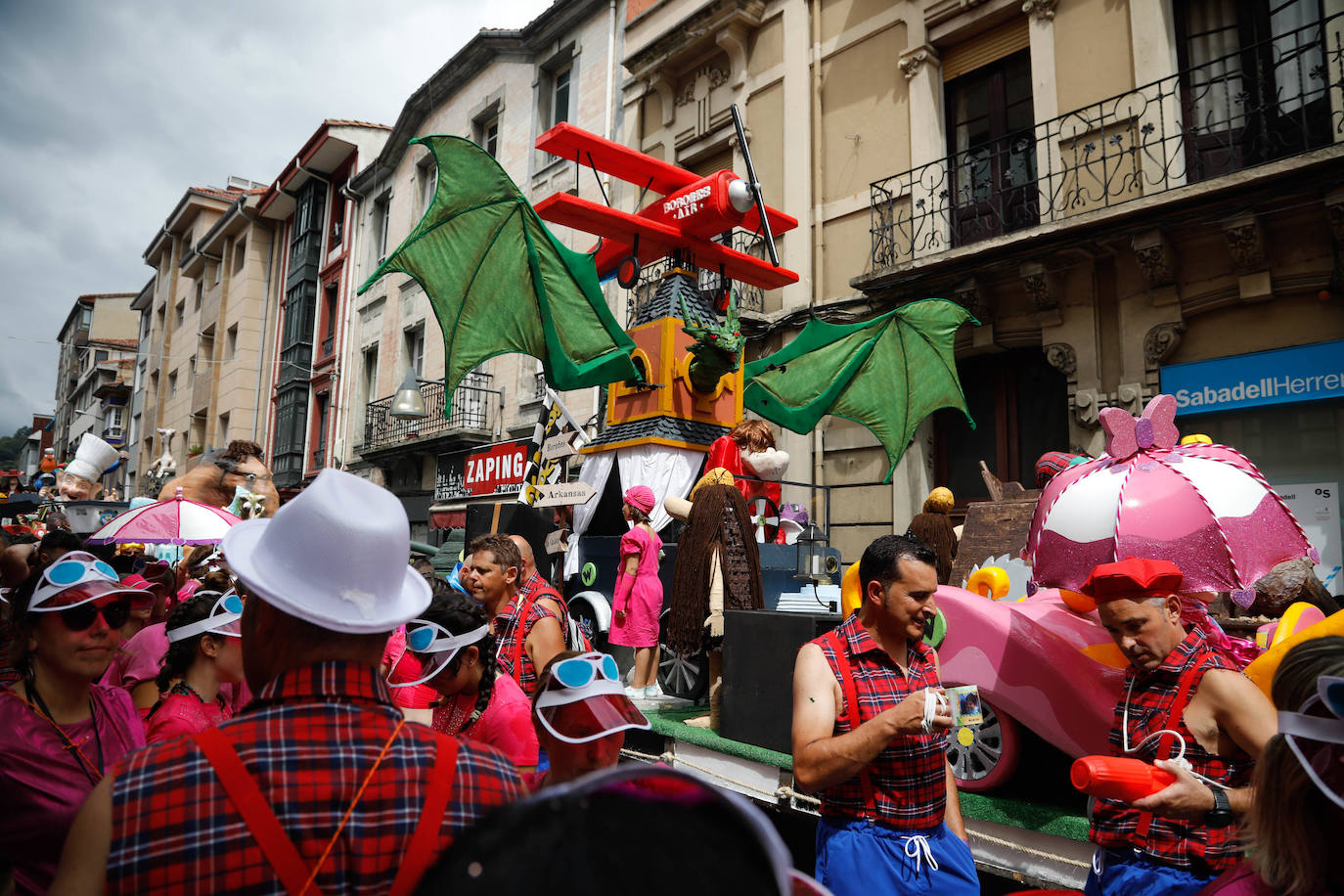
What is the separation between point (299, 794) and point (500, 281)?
7.18 meters

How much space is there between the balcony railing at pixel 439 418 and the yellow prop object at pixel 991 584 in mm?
13576

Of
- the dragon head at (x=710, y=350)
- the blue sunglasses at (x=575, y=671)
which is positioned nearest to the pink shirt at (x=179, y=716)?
the blue sunglasses at (x=575, y=671)

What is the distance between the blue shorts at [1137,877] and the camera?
7.43 feet

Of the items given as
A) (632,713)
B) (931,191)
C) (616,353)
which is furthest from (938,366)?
(632,713)

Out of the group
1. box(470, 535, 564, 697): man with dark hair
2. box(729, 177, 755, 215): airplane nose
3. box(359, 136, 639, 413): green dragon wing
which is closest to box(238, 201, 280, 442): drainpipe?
box(359, 136, 639, 413): green dragon wing

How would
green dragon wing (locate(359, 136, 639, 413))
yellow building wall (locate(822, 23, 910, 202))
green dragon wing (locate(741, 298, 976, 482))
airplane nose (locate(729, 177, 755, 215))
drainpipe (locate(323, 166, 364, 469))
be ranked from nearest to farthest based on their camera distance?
green dragon wing (locate(359, 136, 639, 413))
airplane nose (locate(729, 177, 755, 215))
green dragon wing (locate(741, 298, 976, 482))
yellow building wall (locate(822, 23, 910, 202))
drainpipe (locate(323, 166, 364, 469))

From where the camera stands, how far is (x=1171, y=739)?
2381 mm

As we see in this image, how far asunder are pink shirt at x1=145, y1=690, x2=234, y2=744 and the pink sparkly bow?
11.5 feet

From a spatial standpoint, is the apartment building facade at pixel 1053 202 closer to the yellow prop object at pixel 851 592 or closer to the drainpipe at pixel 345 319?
the yellow prop object at pixel 851 592

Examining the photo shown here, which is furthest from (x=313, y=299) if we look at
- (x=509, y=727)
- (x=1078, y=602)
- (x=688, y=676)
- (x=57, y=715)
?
(x=1078, y=602)

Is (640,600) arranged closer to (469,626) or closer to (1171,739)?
(469,626)

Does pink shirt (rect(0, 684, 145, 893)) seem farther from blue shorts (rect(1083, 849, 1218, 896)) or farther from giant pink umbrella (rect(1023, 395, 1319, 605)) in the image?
giant pink umbrella (rect(1023, 395, 1319, 605))

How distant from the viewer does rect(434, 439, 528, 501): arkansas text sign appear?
1559 centimetres

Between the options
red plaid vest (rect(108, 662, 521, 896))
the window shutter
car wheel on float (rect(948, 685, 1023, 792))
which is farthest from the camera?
the window shutter
